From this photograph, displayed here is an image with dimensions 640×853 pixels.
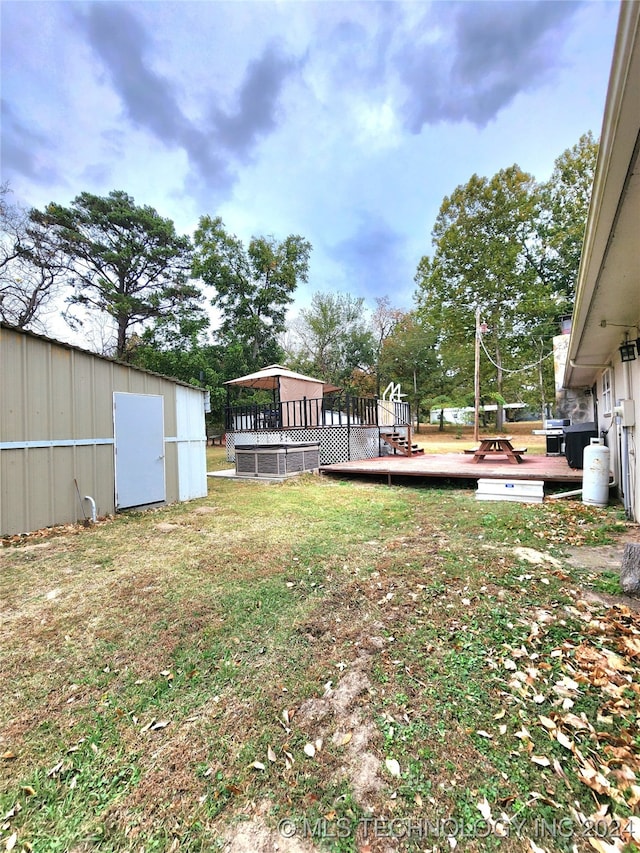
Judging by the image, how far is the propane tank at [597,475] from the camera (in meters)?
5.44

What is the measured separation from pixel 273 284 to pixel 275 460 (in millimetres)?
15850

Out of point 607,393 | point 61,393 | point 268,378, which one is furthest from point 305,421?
point 607,393

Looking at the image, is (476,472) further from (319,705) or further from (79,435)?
(79,435)

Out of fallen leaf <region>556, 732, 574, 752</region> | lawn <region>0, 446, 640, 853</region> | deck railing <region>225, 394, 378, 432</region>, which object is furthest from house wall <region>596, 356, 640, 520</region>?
deck railing <region>225, 394, 378, 432</region>

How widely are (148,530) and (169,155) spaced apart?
44.5 feet

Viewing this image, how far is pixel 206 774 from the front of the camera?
4.75ft

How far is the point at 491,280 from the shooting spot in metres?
21.4

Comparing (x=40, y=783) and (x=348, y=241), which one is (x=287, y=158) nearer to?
(x=348, y=241)

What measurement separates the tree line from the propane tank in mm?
13629

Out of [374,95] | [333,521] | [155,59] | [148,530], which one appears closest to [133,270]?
[155,59]

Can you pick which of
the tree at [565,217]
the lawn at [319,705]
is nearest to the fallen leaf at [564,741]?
the lawn at [319,705]

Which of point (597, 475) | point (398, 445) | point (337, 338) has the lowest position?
point (597, 475)

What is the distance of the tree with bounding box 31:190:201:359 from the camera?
51.7 ft

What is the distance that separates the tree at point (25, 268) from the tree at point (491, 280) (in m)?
20.5
